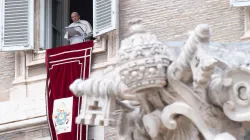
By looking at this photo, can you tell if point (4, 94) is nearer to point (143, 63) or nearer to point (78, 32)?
point (78, 32)

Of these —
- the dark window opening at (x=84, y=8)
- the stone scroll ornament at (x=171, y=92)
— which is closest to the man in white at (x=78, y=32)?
the dark window opening at (x=84, y=8)

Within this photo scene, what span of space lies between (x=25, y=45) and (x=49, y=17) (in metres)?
0.60

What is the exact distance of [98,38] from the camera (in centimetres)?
1661

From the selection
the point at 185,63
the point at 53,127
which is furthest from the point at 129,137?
the point at 53,127

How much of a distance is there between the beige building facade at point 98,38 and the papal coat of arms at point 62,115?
0.68ft

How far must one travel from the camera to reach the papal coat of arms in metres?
16.5

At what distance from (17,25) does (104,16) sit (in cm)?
136

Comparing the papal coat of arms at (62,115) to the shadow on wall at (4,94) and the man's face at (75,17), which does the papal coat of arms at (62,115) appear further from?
the man's face at (75,17)

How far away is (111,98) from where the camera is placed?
494 inches

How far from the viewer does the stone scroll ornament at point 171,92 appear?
11812 millimetres

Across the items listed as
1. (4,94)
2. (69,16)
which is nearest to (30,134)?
(4,94)

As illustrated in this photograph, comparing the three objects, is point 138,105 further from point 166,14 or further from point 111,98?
point 166,14

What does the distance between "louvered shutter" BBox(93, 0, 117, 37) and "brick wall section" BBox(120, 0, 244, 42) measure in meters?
0.17

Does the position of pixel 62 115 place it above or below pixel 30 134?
above
